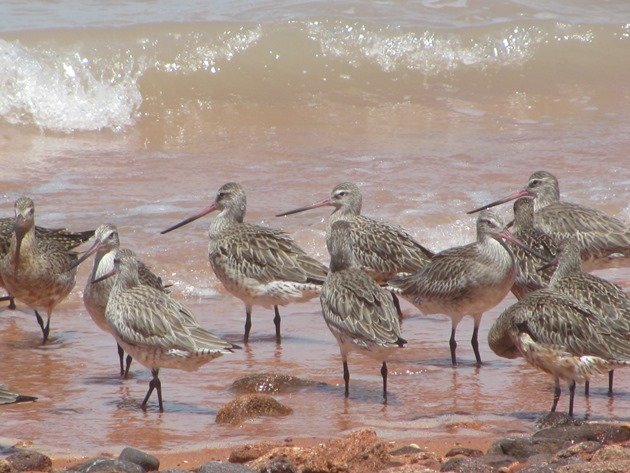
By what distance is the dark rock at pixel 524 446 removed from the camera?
21.4 ft

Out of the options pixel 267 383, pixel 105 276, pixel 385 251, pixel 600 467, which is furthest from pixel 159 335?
pixel 600 467

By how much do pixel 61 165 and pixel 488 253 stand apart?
740cm

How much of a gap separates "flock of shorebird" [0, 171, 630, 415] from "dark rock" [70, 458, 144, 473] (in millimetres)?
1473

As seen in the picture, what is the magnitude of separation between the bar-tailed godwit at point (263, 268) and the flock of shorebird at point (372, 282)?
1 centimetres

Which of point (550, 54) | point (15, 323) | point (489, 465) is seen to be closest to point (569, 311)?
point (489, 465)

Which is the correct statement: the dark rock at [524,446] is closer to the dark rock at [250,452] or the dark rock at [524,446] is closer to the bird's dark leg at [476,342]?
the dark rock at [250,452]

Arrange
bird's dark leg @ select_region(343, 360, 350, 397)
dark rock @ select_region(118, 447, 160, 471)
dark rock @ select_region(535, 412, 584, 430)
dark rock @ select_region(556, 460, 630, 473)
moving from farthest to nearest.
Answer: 1. bird's dark leg @ select_region(343, 360, 350, 397)
2. dark rock @ select_region(535, 412, 584, 430)
3. dark rock @ select_region(118, 447, 160, 471)
4. dark rock @ select_region(556, 460, 630, 473)

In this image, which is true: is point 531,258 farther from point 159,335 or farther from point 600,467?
point 600,467

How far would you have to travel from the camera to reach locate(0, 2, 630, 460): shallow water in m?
7.93

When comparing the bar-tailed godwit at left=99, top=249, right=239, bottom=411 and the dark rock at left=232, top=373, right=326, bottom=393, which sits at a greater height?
the bar-tailed godwit at left=99, top=249, right=239, bottom=411

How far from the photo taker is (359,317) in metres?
8.10

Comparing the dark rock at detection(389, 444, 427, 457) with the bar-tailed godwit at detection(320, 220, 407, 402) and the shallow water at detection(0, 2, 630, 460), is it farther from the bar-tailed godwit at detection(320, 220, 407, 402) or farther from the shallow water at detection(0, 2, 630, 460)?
the bar-tailed godwit at detection(320, 220, 407, 402)

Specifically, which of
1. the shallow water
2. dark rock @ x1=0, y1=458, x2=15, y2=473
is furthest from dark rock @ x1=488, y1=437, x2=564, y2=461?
dark rock @ x1=0, y1=458, x2=15, y2=473

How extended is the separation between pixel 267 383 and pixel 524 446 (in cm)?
209
